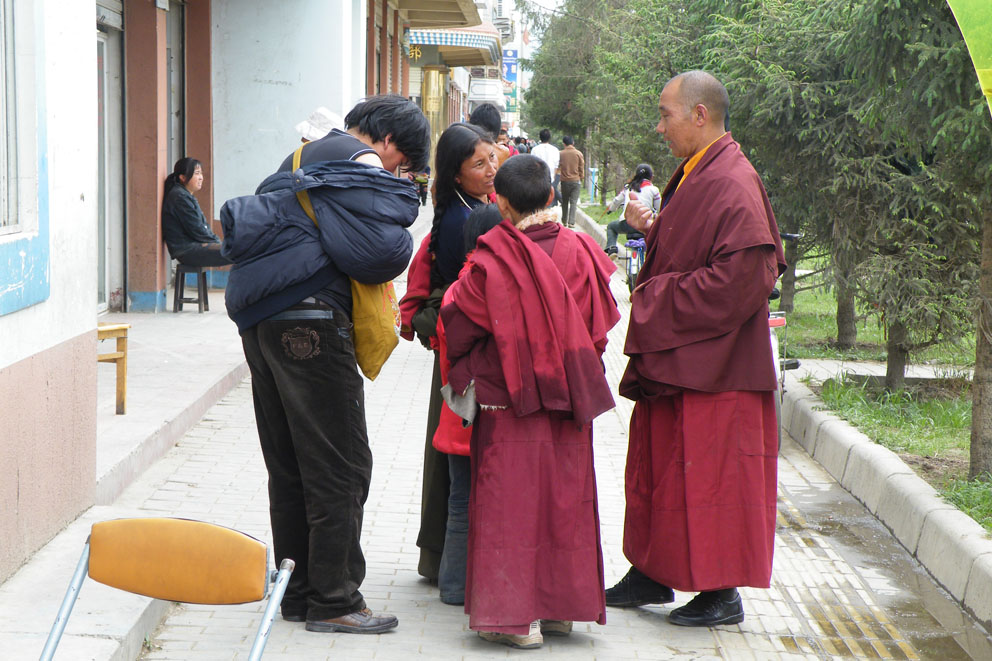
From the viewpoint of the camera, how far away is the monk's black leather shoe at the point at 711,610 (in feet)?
14.9

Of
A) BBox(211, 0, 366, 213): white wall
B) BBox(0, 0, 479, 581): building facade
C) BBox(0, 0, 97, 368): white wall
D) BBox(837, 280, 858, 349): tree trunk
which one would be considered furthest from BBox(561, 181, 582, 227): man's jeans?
BBox(0, 0, 97, 368): white wall

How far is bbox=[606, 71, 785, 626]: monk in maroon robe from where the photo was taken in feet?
14.2

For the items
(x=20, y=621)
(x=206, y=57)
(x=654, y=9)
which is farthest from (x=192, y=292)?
(x=20, y=621)

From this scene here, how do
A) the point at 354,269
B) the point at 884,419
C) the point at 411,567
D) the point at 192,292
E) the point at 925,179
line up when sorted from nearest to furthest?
1. the point at 354,269
2. the point at 411,567
3. the point at 884,419
4. the point at 925,179
5. the point at 192,292

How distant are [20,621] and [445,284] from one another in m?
1.87

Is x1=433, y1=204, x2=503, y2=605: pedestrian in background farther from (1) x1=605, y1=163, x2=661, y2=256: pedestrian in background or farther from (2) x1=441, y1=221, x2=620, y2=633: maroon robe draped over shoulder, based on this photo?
(1) x1=605, y1=163, x2=661, y2=256: pedestrian in background

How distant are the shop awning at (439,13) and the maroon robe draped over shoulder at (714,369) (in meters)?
16.3

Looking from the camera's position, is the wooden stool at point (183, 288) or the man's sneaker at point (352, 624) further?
the wooden stool at point (183, 288)

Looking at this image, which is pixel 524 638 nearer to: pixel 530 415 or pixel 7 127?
pixel 530 415

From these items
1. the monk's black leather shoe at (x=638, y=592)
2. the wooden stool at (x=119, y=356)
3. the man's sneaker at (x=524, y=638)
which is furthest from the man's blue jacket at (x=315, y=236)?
the wooden stool at (x=119, y=356)

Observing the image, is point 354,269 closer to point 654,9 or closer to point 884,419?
point 884,419

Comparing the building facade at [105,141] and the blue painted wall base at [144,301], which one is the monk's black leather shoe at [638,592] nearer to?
the building facade at [105,141]

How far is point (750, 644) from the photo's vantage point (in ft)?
14.5

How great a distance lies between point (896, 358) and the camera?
848cm
